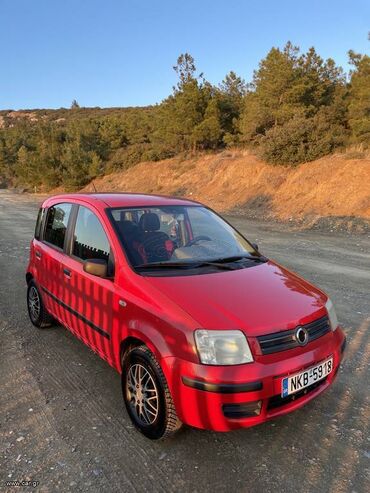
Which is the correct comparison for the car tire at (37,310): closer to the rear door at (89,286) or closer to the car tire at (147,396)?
the rear door at (89,286)

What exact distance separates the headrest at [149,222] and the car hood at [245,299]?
0.80 m

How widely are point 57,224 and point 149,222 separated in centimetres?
135

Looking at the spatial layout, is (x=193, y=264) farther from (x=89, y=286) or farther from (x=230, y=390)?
(x=230, y=390)

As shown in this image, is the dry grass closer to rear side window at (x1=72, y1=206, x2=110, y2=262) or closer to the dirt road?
the dirt road

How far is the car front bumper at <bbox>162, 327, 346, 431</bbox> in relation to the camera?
246cm

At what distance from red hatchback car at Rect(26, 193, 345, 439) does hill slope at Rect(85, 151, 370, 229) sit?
12043mm

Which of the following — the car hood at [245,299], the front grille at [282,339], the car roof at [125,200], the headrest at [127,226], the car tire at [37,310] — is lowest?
the car tire at [37,310]

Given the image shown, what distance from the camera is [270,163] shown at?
22297 millimetres

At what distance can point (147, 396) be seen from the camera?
290 centimetres

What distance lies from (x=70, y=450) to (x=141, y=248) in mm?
1631

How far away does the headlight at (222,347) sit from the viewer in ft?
8.21

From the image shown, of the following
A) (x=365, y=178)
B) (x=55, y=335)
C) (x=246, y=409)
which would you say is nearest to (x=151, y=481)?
(x=246, y=409)

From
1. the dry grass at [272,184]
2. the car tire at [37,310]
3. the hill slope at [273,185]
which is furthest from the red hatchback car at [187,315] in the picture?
the dry grass at [272,184]

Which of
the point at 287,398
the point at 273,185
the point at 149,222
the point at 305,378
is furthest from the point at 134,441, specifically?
the point at 273,185
